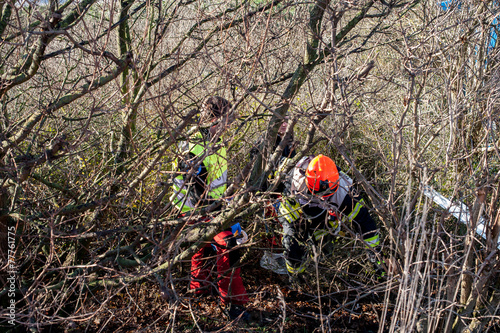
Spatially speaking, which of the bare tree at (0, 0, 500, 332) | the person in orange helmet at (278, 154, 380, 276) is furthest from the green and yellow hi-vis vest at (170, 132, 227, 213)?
the person in orange helmet at (278, 154, 380, 276)

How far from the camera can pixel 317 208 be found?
4.00 metres

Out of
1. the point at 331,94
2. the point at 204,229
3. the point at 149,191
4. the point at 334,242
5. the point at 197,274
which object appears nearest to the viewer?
the point at 331,94

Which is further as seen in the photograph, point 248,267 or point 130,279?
point 248,267

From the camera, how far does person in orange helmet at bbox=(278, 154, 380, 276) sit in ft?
11.1

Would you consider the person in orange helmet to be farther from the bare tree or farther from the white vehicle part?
the white vehicle part

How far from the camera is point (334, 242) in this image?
13.6ft

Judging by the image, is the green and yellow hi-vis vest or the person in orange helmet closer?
the green and yellow hi-vis vest

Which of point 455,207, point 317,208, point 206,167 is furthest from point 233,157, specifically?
point 455,207

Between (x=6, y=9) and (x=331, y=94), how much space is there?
218 cm

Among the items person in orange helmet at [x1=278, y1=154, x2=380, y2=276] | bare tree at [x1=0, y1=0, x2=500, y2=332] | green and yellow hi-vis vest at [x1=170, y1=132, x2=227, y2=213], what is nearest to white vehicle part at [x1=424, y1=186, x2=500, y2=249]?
bare tree at [x1=0, y1=0, x2=500, y2=332]

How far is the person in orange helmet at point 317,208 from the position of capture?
11.1 feet

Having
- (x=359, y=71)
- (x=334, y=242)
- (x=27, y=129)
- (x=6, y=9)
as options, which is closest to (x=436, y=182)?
(x=334, y=242)

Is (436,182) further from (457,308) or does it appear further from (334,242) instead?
(457,308)

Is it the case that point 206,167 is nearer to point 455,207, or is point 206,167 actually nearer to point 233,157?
point 233,157
